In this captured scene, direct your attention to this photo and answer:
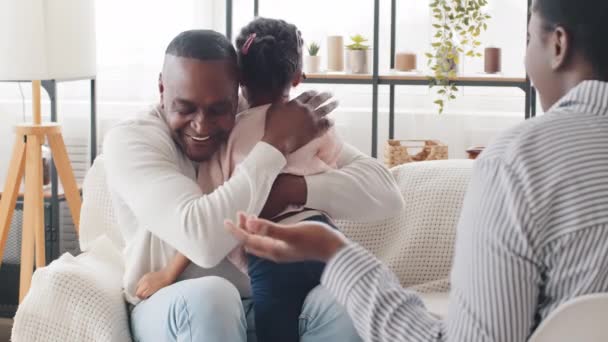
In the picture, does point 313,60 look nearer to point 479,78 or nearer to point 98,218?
point 479,78

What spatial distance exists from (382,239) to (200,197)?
0.72m

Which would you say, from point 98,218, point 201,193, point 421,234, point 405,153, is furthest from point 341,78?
point 201,193

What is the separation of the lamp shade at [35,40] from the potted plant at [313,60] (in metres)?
1.21

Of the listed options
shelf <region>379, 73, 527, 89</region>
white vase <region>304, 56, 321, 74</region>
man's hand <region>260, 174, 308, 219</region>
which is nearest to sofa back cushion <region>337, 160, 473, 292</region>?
man's hand <region>260, 174, 308, 219</region>

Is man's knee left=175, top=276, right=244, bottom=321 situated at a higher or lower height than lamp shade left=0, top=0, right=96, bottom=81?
lower

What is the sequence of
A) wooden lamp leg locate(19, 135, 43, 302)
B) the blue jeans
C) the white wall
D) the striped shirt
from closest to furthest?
the striped shirt → the blue jeans → wooden lamp leg locate(19, 135, 43, 302) → the white wall

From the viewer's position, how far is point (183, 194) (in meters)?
1.75

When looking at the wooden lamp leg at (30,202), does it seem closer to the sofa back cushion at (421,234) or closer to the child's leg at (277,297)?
the sofa back cushion at (421,234)

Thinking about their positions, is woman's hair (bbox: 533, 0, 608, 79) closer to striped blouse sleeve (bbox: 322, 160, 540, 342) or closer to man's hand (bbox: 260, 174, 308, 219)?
striped blouse sleeve (bbox: 322, 160, 540, 342)

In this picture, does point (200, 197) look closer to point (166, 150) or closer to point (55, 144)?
point (166, 150)

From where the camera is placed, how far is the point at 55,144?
2979mm

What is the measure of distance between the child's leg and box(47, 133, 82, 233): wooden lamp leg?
1.35 m

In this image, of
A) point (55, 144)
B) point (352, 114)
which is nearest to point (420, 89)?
point (352, 114)

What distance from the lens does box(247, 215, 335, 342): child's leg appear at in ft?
5.90
